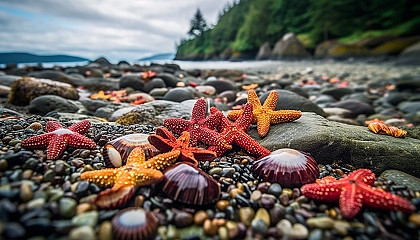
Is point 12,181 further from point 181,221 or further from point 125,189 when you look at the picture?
point 181,221

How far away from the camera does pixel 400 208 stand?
1.58m

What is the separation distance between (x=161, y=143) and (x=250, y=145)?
1.11m

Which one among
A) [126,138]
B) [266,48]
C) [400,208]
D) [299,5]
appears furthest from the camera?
[299,5]

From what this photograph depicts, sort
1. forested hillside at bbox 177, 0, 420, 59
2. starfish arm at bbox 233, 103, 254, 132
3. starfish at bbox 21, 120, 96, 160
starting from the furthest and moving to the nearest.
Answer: forested hillside at bbox 177, 0, 420, 59
starfish arm at bbox 233, 103, 254, 132
starfish at bbox 21, 120, 96, 160

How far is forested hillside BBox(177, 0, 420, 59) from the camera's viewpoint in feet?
94.0

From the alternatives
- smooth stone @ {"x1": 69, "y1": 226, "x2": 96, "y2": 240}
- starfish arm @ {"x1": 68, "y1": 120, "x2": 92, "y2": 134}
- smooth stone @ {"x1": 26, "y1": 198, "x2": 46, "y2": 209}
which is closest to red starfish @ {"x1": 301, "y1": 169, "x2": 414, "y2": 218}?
smooth stone @ {"x1": 69, "y1": 226, "x2": 96, "y2": 240}

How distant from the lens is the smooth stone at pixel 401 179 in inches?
81.1

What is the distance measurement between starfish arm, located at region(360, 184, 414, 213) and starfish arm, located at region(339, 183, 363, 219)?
49 mm

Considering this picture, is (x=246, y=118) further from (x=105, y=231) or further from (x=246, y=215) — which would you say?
(x=105, y=231)

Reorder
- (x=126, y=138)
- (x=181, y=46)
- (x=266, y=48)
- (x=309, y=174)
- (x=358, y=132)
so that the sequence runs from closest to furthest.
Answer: (x=309, y=174), (x=126, y=138), (x=358, y=132), (x=266, y=48), (x=181, y=46)

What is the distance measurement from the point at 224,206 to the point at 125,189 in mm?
852

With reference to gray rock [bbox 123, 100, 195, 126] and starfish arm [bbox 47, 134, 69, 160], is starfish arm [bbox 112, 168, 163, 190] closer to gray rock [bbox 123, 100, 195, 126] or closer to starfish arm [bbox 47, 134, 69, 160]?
starfish arm [bbox 47, 134, 69, 160]

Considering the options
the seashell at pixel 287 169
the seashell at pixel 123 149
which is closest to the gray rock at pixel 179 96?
the seashell at pixel 123 149

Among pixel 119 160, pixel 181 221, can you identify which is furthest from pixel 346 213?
pixel 119 160
